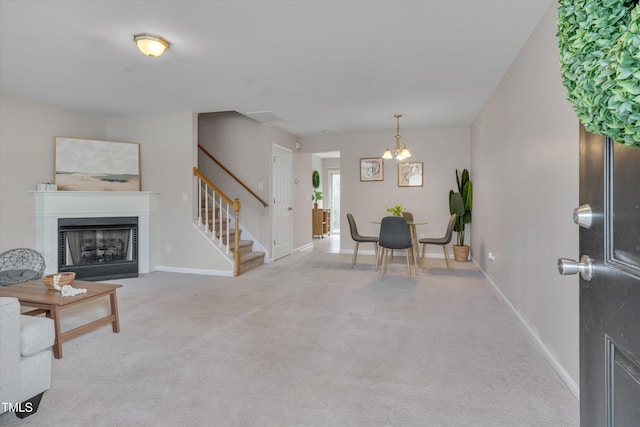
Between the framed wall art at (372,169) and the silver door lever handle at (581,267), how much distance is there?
19.7ft

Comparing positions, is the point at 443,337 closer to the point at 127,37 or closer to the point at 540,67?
the point at 540,67

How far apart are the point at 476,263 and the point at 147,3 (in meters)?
5.31

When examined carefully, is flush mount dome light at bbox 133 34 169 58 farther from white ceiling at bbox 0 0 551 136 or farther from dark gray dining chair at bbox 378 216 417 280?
dark gray dining chair at bbox 378 216 417 280

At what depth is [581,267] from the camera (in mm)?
811

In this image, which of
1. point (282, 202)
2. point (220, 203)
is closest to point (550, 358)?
point (220, 203)

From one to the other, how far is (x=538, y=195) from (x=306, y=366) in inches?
80.1

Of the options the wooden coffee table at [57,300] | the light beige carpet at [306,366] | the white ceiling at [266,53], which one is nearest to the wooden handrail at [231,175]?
the white ceiling at [266,53]

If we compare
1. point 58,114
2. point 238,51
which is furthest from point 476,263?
point 58,114

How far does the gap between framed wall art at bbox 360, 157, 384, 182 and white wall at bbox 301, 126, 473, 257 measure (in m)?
0.08

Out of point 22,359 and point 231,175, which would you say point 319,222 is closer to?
point 231,175

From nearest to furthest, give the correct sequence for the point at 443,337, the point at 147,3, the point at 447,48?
1. the point at 147,3
2. the point at 443,337
3. the point at 447,48

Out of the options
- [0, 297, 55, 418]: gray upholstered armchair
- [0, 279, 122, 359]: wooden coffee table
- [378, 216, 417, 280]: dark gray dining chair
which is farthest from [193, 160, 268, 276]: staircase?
[0, 297, 55, 418]: gray upholstered armchair

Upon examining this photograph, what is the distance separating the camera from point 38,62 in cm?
333

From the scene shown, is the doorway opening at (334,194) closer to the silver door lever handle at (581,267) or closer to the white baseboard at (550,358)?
the white baseboard at (550,358)
